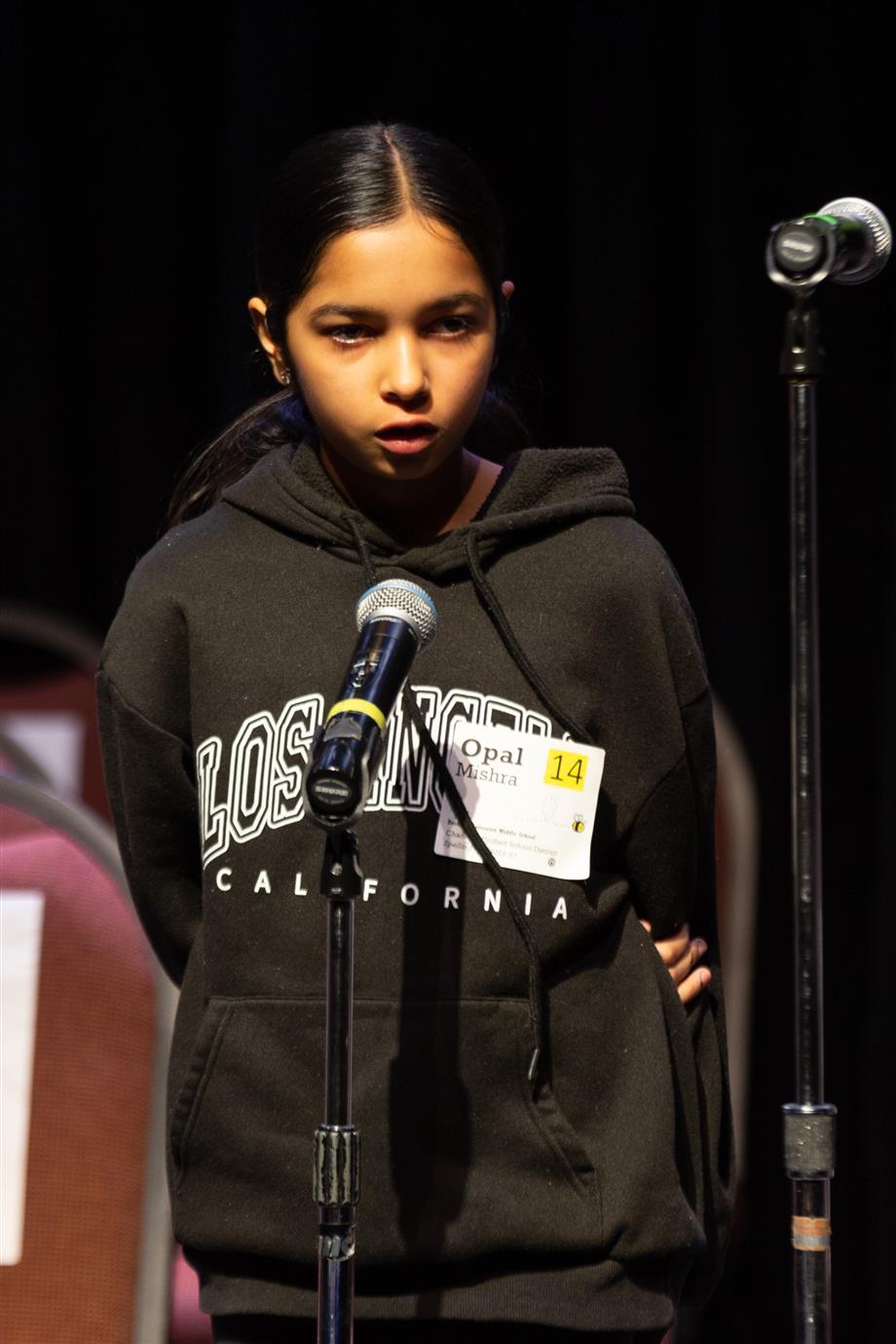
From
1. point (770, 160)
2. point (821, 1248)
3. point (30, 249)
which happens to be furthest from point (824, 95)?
point (821, 1248)

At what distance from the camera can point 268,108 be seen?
2652 mm

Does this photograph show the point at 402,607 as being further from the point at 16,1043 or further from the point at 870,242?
the point at 16,1043

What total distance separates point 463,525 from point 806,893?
0.32m

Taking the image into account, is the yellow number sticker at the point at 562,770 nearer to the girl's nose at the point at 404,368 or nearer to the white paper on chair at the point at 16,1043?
the girl's nose at the point at 404,368

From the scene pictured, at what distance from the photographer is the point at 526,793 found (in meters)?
1.17

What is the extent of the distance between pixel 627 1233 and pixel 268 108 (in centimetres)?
191

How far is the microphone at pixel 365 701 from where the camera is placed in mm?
943

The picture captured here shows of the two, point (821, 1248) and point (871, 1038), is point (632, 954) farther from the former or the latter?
point (871, 1038)

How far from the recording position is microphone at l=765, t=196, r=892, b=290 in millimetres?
1250

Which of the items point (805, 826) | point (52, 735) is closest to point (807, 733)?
point (805, 826)

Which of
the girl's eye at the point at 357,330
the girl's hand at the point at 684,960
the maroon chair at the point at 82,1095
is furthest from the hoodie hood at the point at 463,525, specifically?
the maroon chair at the point at 82,1095

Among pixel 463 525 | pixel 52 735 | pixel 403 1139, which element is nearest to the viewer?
pixel 403 1139

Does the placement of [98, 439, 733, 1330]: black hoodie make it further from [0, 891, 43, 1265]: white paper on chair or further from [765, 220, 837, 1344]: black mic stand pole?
[0, 891, 43, 1265]: white paper on chair

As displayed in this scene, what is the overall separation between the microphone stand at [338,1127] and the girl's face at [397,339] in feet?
1.00
